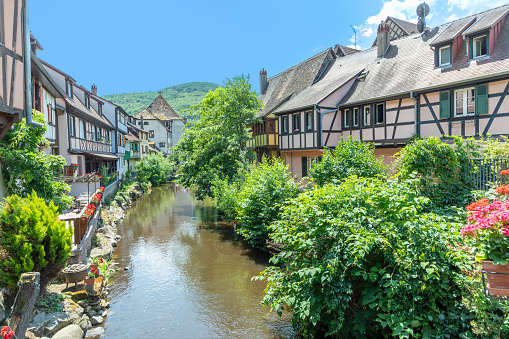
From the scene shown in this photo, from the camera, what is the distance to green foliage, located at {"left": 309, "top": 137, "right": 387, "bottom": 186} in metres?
12.3

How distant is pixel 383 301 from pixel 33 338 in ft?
22.8

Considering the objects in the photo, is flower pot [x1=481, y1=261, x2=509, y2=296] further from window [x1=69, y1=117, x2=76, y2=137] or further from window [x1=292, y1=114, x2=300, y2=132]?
window [x1=69, y1=117, x2=76, y2=137]

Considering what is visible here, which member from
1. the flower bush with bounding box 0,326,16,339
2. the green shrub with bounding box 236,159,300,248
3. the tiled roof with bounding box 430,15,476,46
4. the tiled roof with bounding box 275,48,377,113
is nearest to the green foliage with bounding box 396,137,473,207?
the green shrub with bounding box 236,159,300,248

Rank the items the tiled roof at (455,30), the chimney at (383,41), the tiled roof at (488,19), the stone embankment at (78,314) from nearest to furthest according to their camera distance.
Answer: the stone embankment at (78,314), the tiled roof at (488,19), the tiled roof at (455,30), the chimney at (383,41)

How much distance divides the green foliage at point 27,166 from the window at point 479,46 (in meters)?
17.0

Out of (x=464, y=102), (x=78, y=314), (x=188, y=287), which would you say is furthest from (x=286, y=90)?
(x=78, y=314)

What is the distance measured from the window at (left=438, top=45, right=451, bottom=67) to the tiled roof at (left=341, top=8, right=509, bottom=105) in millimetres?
299

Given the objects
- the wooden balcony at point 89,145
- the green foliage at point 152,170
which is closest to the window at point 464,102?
the wooden balcony at point 89,145

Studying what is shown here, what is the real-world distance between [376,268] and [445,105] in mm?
11374

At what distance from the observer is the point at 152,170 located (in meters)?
41.5

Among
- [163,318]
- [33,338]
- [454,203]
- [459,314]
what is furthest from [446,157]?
[33,338]

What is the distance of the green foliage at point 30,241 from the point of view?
23.1ft

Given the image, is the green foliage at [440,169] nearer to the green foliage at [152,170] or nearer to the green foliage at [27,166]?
the green foliage at [27,166]

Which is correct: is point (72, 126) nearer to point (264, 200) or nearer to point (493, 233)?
point (264, 200)
